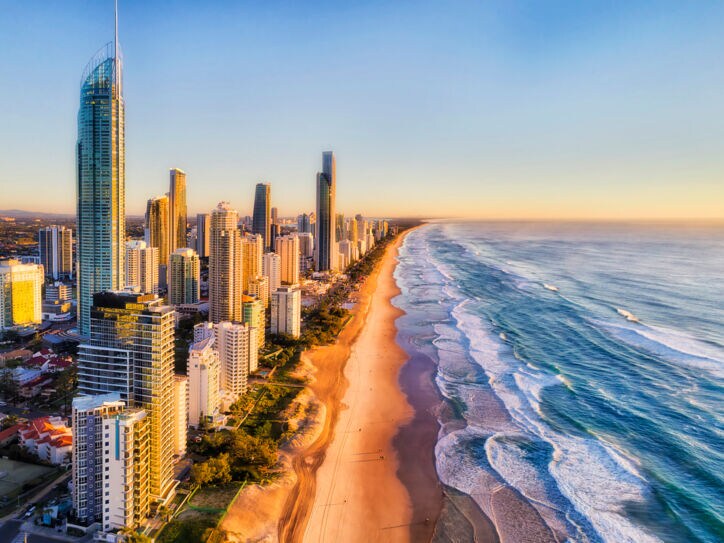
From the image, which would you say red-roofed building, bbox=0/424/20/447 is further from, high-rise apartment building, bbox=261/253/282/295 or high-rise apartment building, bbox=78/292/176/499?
high-rise apartment building, bbox=261/253/282/295

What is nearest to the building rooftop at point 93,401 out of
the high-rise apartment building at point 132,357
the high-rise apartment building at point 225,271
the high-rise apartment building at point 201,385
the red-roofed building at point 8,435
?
the high-rise apartment building at point 132,357

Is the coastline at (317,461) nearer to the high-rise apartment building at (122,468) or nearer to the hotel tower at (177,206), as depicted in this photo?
the high-rise apartment building at (122,468)

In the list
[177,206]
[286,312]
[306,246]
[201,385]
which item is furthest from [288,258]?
[201,385]

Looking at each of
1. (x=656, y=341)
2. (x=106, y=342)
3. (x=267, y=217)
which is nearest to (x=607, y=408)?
(x=656, y=341)

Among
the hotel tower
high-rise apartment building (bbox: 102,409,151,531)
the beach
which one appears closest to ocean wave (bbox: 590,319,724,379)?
the beach

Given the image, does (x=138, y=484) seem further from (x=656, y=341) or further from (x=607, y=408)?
(x=656, y=341)

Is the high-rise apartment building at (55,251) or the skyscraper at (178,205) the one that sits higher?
the skyscraper at (178,205)
